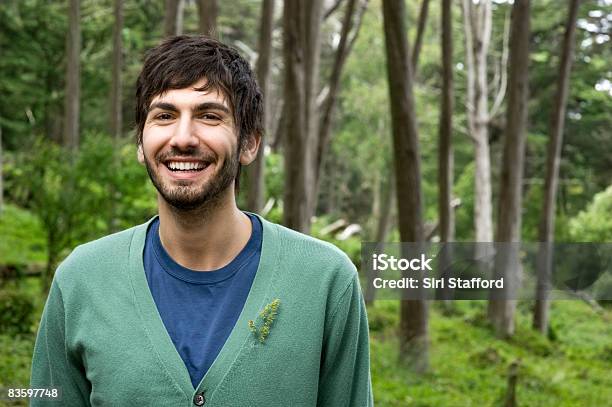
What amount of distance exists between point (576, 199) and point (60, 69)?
15.3 meters

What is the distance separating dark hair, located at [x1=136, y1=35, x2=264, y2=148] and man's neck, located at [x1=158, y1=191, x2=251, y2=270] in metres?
0.18

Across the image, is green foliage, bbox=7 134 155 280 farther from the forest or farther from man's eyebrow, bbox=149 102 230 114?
man's eyebrow, bbox=149 102 230 114

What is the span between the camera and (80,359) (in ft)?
7.39

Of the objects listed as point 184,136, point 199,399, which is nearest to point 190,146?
point 184,136

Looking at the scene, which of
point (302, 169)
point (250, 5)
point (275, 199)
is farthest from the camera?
point (250, 5)

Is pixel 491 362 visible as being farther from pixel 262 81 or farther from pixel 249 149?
pixel 249 149

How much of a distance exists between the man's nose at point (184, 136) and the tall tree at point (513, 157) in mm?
10715

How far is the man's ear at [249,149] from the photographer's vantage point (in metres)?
2.31

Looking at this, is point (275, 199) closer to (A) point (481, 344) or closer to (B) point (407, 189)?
(A) point (481, 344)

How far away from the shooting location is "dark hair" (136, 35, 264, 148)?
7.18 ft

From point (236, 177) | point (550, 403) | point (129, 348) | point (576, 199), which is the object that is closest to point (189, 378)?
point (129, 348)

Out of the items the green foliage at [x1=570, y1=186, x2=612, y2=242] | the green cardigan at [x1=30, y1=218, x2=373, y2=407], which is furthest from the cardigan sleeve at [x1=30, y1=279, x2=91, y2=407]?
the green foliage at [x1=570, y1=186, x2=612, y2=242]

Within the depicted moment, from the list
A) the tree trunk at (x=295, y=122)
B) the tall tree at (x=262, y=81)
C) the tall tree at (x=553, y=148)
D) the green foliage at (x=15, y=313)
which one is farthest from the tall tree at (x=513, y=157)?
the green foliage at (x=15, y=313)

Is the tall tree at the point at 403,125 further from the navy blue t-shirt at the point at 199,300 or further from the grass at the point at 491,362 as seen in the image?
the navy blue t-shirt at the point at 199,300
